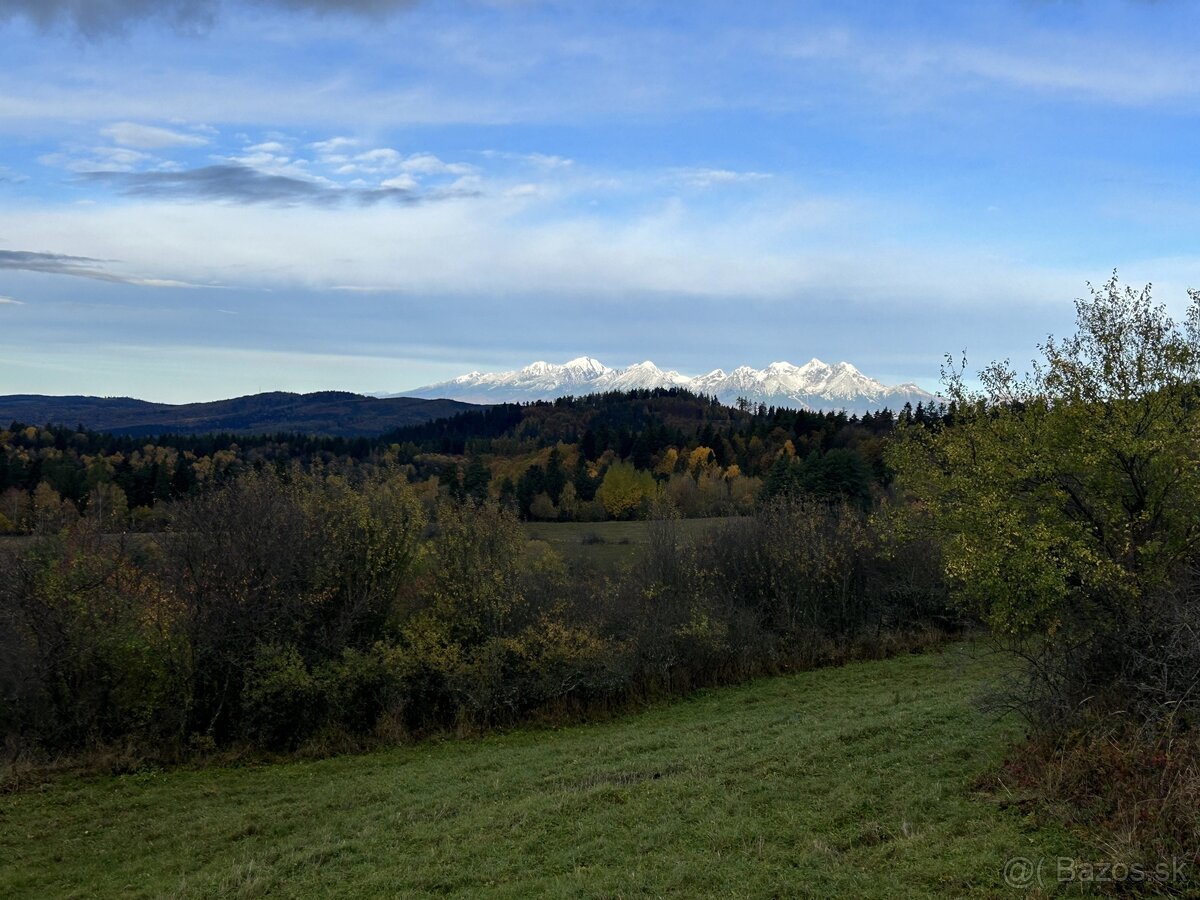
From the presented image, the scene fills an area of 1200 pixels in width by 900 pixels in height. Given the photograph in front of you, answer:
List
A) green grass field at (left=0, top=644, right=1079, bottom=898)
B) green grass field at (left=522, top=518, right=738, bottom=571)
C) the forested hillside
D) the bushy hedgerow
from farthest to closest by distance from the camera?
the forested hillside
green grass field at (left=522, top=518, right=738, bottom=571)
the bushy hedgerow
green grass field at (left=0, top=644, right=1079, bottom=898)

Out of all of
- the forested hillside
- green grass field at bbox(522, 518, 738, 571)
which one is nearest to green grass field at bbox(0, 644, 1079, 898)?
green grass field at bbox(522, 518, 738, 571)

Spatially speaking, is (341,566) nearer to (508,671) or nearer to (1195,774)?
(508,671)

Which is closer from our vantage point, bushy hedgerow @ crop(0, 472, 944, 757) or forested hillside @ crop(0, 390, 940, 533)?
bushy hedgerow @ crop(0, 472, 944, 757)

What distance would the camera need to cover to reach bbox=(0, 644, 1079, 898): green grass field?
11.1 m

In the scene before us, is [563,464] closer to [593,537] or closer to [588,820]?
[593,537]

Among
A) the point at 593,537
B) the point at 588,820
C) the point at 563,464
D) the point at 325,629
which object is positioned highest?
the point at 563,464

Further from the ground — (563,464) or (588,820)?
(563,464)

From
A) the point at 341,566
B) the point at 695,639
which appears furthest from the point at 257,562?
the point at 695,639

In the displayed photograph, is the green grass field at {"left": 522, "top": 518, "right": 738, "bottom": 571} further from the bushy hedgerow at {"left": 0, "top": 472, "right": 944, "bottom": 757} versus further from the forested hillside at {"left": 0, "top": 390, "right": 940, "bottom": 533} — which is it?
the bushy hedgerow at {"left": 0, "top": 472, "right": 944, "bottom": 757}

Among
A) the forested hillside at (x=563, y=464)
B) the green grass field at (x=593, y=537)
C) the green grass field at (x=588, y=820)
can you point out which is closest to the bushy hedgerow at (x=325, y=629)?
the green grass field at (x=588, y=820)

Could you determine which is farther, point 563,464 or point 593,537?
point 563,464

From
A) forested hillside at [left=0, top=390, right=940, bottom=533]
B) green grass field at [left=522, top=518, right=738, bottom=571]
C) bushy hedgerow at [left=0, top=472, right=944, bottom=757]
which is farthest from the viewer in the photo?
forested hillside at [left=0, top=390, right=940, bottom=533]

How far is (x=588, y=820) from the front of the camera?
1403cm

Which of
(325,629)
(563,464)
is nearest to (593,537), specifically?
(563,464)
